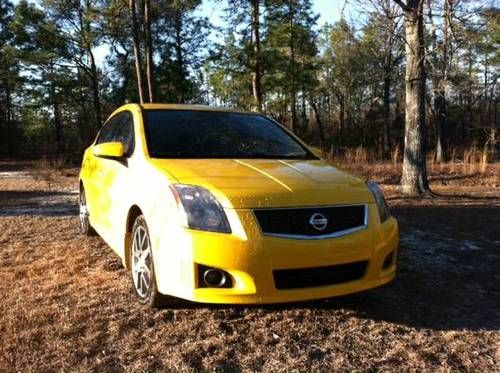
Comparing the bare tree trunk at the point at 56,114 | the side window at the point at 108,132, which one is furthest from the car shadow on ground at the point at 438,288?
the bare tree trunk at the point at 56,114

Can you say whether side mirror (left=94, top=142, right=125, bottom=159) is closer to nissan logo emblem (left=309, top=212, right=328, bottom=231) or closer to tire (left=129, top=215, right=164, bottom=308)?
tire (left=129, top=215, right=164, bottom=308)

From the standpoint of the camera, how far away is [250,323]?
3381 millimetres

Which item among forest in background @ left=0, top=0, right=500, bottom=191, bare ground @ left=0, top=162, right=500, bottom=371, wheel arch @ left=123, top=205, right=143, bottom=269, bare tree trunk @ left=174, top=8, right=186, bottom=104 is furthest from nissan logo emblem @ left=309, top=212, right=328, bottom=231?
bare tree trunk @ left=174, top=8, right=186, bottom=104

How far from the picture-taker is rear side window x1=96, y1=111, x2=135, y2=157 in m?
4.32

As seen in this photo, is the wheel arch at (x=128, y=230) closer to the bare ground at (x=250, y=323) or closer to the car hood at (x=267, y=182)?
the bare ground at (x=250, y=323)

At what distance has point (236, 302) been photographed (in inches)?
118

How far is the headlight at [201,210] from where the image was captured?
3.02 metres

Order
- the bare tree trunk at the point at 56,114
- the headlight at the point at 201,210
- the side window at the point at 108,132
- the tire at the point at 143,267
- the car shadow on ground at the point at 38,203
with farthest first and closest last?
1. the bare tree trunk at the point at 56,114
2. the car shadow on ground at the point at 38,203
3. the side window at the point at 108,132
4. the tire at the point at 143,267
5. the headlight at the point at 201,210

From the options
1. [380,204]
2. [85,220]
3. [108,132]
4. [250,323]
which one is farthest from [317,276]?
[85,220]

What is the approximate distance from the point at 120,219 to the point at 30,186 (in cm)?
965

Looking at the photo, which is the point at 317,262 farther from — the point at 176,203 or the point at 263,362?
the point at 176,203

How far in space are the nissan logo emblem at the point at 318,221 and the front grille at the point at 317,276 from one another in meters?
0.25

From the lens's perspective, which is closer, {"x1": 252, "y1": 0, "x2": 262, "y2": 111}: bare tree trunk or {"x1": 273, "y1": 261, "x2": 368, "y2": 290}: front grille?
{"x1": 273, "y1": 261, "x2": 368, "y2": 290}: front grille

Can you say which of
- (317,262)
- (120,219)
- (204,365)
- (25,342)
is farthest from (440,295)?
(25,342)
